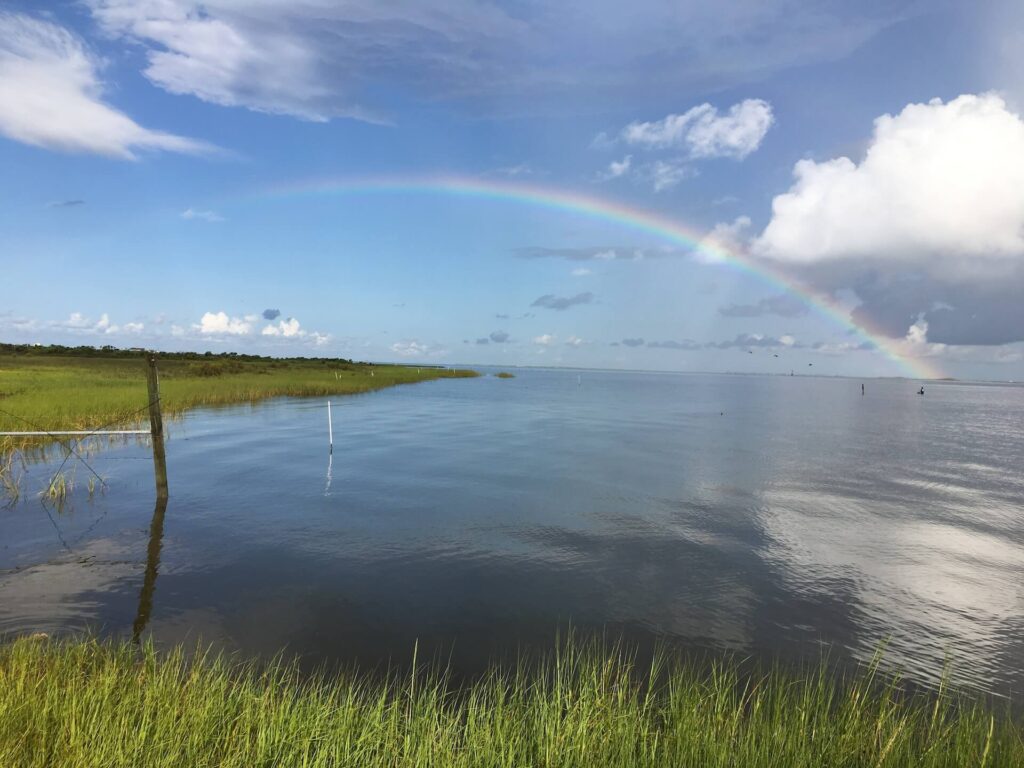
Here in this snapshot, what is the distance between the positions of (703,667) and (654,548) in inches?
250

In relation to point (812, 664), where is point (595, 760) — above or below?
above

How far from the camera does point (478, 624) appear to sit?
33.9ft

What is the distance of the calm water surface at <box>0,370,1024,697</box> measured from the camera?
10.1m

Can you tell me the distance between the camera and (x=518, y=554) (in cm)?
1441

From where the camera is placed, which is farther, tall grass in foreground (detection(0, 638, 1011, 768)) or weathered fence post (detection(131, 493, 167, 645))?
weathered fence post (detection(131, 493, 167, 645))

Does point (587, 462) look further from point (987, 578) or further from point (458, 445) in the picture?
point (987, 578)

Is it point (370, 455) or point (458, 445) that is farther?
point (458, 445)

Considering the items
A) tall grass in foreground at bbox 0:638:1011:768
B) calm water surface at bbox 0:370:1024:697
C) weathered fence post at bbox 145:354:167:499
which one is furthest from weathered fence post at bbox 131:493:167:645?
tall grass in foreground at bbox 0:638:1011:768

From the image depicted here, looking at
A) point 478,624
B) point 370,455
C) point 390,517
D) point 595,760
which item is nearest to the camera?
point 595,760

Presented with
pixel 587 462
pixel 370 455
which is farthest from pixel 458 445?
pixel 587 462

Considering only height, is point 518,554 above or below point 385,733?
below

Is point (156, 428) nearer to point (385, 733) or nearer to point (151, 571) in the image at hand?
point (151, 571)

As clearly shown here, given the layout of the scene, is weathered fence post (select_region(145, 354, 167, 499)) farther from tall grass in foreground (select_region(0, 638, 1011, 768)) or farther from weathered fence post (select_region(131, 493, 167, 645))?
tall grass in foreground (select_region(0, 638, 1011, 768))

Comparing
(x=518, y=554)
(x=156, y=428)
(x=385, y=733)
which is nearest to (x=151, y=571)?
(x=156, y=428)
